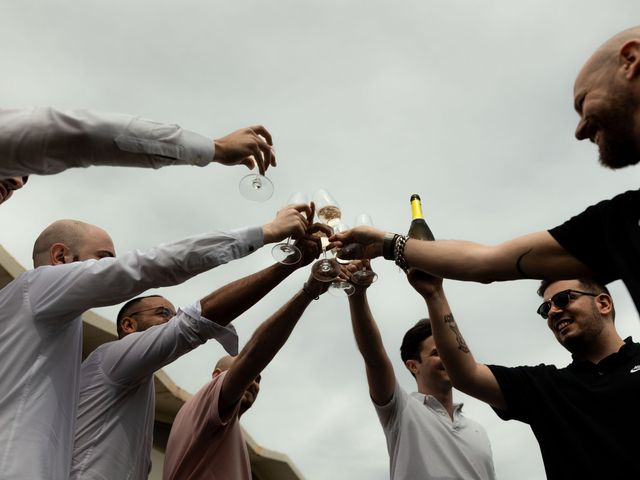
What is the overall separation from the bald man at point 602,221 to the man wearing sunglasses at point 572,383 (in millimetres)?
811

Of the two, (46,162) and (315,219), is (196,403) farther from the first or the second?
(46,162)

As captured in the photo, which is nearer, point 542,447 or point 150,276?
point 150,276

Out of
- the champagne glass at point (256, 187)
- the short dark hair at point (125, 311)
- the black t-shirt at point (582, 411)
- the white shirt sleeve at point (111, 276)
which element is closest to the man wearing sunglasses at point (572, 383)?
the black t-shirt at point (582, 411)

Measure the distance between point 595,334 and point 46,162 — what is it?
3.31 metres

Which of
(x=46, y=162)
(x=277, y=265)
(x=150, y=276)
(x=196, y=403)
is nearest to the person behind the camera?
(x=46, y=162)

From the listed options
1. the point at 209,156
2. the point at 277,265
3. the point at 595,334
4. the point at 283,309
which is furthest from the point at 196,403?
the point at 595,334

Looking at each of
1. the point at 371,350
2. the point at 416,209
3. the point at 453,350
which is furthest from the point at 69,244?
the point at 453,350

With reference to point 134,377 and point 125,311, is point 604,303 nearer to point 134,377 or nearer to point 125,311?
point 134,377

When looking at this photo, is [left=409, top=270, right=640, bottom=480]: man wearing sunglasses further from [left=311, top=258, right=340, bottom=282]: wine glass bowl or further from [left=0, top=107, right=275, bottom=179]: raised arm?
[left=0, top=107, right=275, bottom=179]: raised arm

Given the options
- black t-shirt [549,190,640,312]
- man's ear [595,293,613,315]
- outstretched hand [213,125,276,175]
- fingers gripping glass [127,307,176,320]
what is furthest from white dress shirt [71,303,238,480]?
man's ear [595,293,613,315]

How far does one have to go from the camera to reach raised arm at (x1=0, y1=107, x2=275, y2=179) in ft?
7.51

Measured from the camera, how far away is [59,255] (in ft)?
11.7

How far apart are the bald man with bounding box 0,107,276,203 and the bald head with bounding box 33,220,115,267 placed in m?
1.10

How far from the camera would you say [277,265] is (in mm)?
3721
